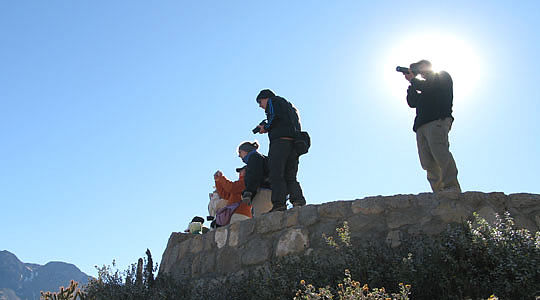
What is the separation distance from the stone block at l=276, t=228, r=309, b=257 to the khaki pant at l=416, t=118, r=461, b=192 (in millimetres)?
1565

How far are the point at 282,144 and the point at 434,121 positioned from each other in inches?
70.6

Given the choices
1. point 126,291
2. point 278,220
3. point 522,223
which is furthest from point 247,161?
point 522,223

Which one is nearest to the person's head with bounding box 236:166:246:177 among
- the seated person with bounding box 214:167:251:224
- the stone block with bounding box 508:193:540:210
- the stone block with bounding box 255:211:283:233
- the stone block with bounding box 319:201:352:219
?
the seated person with bounding box 214:167:251:224

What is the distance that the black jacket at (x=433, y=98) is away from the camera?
20.8 ft

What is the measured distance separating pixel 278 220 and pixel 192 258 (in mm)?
1346

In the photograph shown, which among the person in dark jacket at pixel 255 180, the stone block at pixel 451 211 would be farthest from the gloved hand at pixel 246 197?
the stone block at pixel 451 211

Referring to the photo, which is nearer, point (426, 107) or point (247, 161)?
point (426, 107)

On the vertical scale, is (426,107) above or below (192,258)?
above

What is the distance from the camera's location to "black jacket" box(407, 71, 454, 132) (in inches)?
250

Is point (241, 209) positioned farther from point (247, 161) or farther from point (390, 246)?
point (390, 246)

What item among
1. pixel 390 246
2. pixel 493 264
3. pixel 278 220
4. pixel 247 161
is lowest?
pixel 493 264

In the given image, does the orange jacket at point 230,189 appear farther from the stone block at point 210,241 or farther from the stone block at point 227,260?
the stone block at point 227,260

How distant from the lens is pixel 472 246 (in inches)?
173

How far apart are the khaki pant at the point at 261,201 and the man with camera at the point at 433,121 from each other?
195cm
